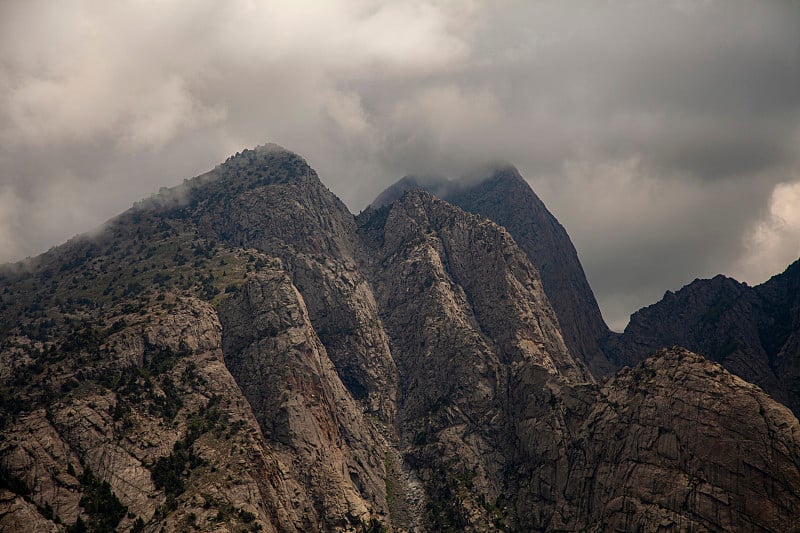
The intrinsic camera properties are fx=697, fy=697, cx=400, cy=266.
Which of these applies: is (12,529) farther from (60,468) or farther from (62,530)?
(60,468)

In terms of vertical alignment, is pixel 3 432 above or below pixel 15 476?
above

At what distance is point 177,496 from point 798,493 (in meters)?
→ 177

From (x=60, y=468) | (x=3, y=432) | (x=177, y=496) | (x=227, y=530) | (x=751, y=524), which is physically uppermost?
(x=3, y=432)

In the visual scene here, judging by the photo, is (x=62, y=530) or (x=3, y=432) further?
(x=3, y=432)

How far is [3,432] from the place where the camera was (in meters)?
199

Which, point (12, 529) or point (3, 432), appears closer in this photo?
point (12, 529)

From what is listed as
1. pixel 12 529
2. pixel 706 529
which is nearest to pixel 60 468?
pixel 12 529

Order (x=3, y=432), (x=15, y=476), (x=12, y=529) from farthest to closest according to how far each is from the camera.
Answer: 1. (x=3, y=432)
2. (x=15, y=476)
3. (x=12, y=529)

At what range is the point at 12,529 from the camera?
170 m

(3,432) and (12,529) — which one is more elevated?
(3,432)

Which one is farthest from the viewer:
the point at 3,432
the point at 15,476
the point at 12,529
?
the point at 3,432

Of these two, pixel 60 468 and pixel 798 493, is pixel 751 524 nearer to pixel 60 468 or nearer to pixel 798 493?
pixel 798 493

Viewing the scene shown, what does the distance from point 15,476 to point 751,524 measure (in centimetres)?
20324

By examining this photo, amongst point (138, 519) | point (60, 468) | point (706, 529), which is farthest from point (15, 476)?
point (706, 529)
